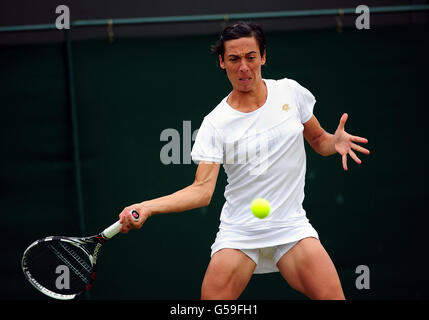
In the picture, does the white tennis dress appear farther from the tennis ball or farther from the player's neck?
the tennis ball

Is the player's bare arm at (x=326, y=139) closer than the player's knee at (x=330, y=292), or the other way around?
the player's knee at (x=330, y=292)

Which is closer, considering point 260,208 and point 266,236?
point 260,208

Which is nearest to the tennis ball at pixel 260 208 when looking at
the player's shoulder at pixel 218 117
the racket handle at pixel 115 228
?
the player's shoulder at pixel 218 117

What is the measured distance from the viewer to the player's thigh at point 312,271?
338 centimetres

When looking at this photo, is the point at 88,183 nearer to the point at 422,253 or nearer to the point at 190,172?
the point at 190,172

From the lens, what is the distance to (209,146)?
138 inches

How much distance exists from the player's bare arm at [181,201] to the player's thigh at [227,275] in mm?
310

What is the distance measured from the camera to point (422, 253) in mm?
5137

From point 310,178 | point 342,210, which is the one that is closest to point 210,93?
point 310,178

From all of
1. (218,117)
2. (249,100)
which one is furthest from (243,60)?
(218,117)

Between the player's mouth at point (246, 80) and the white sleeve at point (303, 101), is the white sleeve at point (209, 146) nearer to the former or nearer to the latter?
the player's mouth at point (246, 80)

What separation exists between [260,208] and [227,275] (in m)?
0.41

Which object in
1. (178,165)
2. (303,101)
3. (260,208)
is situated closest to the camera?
(260,208)

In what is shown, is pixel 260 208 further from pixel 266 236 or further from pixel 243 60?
pixel 243 60
